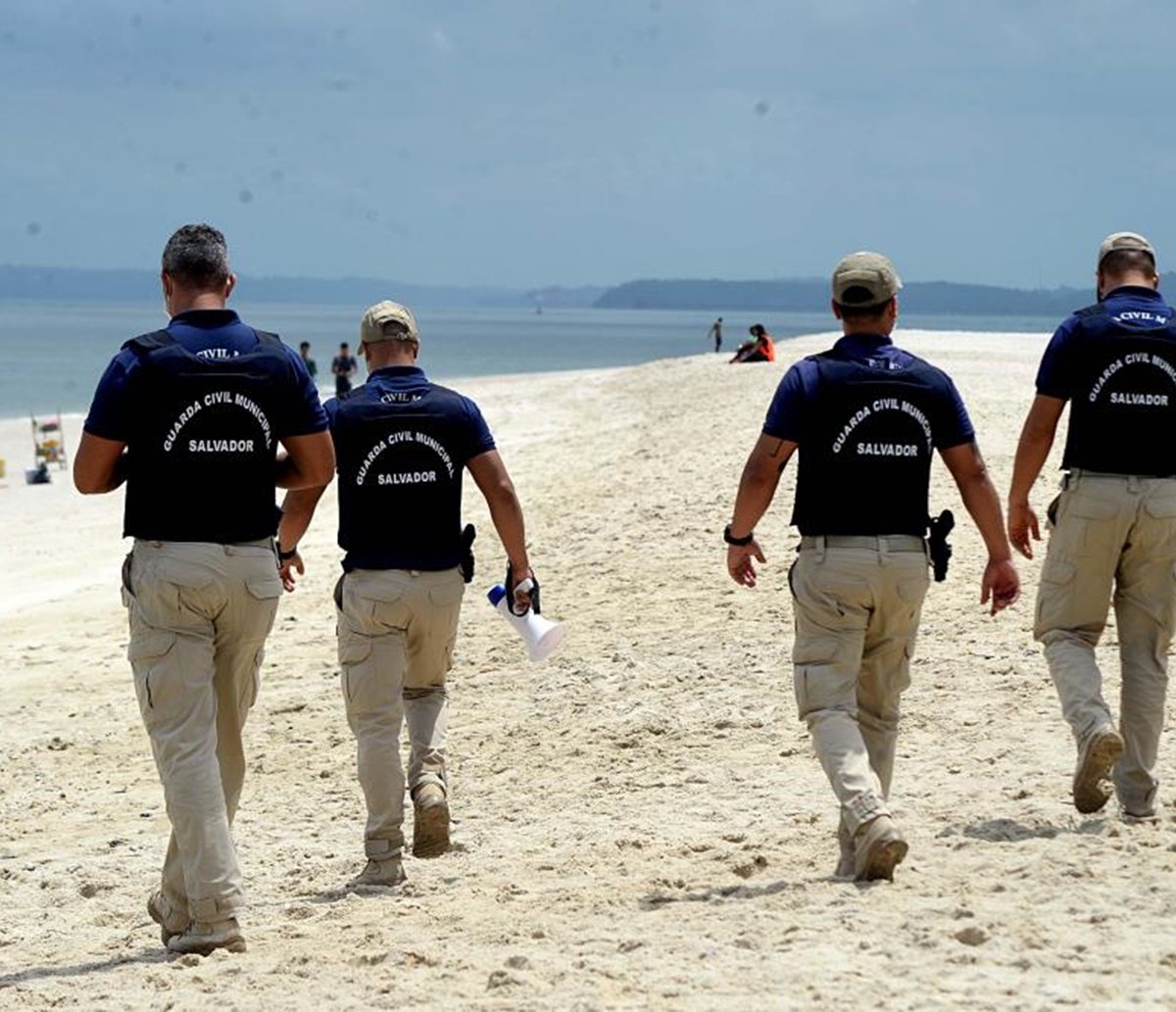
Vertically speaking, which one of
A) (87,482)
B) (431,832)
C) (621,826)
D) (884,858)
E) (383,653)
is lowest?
(621,826)

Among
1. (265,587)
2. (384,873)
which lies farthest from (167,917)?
(265,587)

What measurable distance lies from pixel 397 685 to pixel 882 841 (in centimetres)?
206

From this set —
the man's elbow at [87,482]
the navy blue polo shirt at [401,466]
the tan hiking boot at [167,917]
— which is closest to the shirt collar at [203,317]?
the man's elbow at [87,482]

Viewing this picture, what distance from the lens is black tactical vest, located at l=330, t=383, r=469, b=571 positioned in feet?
23.1

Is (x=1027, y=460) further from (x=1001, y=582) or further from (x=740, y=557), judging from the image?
(x=740, y=557)

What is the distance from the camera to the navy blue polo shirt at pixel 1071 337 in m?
6.98

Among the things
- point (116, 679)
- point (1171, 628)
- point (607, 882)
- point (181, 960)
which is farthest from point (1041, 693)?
point (116, 679)

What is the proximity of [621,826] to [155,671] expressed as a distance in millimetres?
2546

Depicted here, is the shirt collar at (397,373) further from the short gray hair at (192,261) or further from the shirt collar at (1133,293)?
the shirt collar at (1133,293)

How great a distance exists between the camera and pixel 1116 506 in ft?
23.0

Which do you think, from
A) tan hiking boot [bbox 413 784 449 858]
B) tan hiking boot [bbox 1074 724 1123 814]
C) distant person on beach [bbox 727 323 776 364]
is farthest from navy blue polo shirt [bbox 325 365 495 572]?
distant person on beach [bbox 727 323 776 364]

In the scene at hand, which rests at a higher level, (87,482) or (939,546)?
(87,482)

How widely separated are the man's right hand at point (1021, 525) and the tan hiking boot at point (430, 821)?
7.98ft

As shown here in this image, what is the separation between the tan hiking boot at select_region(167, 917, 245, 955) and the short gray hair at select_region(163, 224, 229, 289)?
205cm
